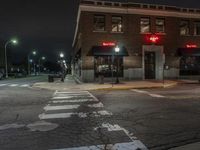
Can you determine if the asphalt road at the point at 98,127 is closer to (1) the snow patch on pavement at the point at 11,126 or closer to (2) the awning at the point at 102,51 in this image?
(1) the snow patch on pavement at the point at 11,126

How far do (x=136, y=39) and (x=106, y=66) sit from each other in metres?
4.77

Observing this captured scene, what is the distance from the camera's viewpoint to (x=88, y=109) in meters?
12.5

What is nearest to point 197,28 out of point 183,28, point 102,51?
point 183,28

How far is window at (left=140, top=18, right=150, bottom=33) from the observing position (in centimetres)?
3369

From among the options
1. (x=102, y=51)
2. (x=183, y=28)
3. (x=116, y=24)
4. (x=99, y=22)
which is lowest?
(x=102, y=51)

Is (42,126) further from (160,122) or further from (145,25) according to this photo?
(145,25)

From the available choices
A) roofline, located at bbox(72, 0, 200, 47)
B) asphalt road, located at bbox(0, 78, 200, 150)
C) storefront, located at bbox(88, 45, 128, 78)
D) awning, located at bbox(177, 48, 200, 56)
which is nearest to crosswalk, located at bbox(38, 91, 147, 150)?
asphalt road, located at bbox(0, 78, 200, 150)

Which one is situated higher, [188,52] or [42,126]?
[188,52]

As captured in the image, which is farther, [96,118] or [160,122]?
[96,118]

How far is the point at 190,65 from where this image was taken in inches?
1417

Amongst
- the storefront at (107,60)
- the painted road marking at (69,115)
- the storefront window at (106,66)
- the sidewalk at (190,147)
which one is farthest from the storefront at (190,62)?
the sidewalk at (190,147)

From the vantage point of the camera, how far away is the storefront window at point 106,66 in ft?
105

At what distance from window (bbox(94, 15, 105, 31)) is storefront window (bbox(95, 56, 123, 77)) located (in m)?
3.23

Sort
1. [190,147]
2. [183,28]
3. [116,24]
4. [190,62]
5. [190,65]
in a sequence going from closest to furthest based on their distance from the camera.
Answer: [190,147], [116,24], [183,28], [190,62], [190,65]
